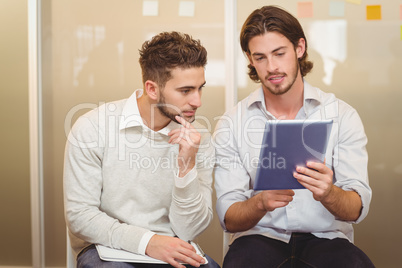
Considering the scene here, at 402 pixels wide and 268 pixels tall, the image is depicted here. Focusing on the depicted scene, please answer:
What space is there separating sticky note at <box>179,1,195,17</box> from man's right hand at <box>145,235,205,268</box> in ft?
5.11

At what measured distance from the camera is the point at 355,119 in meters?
1.83

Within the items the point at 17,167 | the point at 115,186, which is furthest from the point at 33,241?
the point at 115,186

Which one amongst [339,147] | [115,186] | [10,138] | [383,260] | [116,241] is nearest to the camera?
[116,241]

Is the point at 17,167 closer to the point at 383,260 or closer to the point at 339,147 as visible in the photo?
the point at 339,147

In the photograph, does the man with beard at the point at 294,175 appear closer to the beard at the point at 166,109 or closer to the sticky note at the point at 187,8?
the beard at the point at 166,109

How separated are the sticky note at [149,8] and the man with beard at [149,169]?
0.98 m

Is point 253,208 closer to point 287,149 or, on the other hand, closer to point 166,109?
point 287,149

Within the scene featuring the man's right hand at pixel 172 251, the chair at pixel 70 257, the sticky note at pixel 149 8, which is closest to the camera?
the man's right hand at pixel 172 251

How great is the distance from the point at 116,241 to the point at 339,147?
2.95ft

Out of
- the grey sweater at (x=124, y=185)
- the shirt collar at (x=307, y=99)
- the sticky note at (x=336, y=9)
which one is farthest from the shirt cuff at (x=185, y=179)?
the sticky note at (x=336, y=9)

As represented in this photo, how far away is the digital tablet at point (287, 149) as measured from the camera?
1.36 meters

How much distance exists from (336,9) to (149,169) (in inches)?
62.3

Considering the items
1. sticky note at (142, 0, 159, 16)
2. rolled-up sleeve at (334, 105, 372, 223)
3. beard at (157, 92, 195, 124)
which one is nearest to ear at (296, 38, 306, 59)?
rolled-up sleeve at (334, 105, 372, 223)

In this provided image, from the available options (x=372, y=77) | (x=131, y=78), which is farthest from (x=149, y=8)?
(x=372, y=77)
